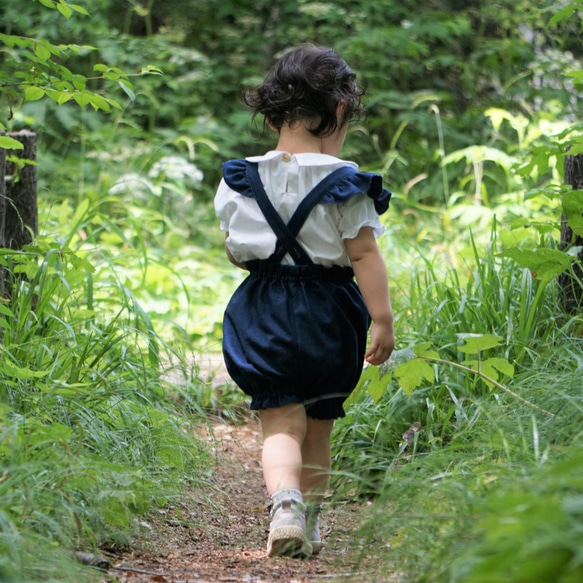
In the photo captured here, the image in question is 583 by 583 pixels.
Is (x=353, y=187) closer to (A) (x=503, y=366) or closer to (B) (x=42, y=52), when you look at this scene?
(A) (x=503, y=366)

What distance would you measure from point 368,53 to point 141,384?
4.95 m

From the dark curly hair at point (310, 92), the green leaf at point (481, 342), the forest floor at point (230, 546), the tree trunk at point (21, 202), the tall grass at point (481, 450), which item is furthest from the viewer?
the tree trunk at point (21, 202)

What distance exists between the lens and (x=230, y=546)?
2.26m

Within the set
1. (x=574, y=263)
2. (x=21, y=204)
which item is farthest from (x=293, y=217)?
(x=21, y=204)

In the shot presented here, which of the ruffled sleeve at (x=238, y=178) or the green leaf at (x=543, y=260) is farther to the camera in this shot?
the green leaf at (x=543, y=260)

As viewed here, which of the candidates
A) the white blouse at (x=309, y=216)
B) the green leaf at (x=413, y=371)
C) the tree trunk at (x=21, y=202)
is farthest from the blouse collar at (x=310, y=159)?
the tree trunk at (x=21, y=202)

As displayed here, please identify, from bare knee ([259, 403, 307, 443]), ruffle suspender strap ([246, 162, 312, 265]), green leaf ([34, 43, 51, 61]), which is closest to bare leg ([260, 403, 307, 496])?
bare knee ([259, 403, 307, 443])

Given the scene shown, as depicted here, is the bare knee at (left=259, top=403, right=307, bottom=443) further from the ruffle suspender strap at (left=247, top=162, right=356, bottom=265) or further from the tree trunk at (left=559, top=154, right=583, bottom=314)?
the tree trunk at (left=559, top=154, right=583, bottom=314)

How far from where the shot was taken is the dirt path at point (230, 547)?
73.5 inches

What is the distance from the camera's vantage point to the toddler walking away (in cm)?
221

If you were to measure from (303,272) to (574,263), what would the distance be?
1291 millimetres

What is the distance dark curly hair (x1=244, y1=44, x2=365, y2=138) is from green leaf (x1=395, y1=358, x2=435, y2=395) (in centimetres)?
69

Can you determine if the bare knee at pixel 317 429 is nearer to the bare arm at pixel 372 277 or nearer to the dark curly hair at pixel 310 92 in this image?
the bare arm at pixel 372 277

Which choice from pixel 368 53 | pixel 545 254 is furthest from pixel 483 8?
pixel 545 254
